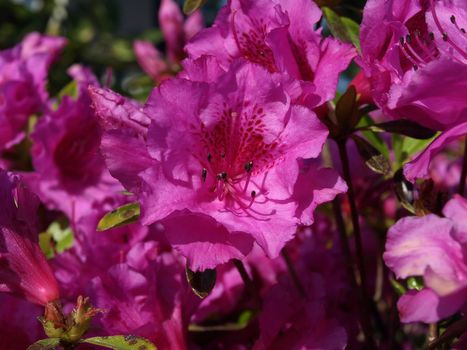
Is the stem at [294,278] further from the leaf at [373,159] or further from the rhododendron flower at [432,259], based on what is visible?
the rhododendron flower at [432,259]

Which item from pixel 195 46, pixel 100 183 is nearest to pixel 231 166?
pixel 195 46

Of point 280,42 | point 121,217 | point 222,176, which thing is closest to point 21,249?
point 121,217

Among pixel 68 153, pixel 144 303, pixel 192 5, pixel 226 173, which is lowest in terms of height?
pixel 68 153

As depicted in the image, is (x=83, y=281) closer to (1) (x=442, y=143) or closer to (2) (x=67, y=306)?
(2) (x=67, y=306)

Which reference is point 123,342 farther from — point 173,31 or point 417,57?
point 173,31

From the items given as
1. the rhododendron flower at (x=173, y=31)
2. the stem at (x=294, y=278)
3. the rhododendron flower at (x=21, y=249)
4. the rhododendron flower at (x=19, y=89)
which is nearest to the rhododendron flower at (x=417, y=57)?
the stem at (x=294, y=278)

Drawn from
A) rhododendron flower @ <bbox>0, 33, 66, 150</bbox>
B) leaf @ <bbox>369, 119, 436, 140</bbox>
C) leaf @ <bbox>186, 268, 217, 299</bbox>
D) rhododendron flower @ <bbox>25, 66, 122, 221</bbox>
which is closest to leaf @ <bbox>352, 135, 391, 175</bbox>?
leaf @ <bbox>369, 119, 436, 140</bbox>
